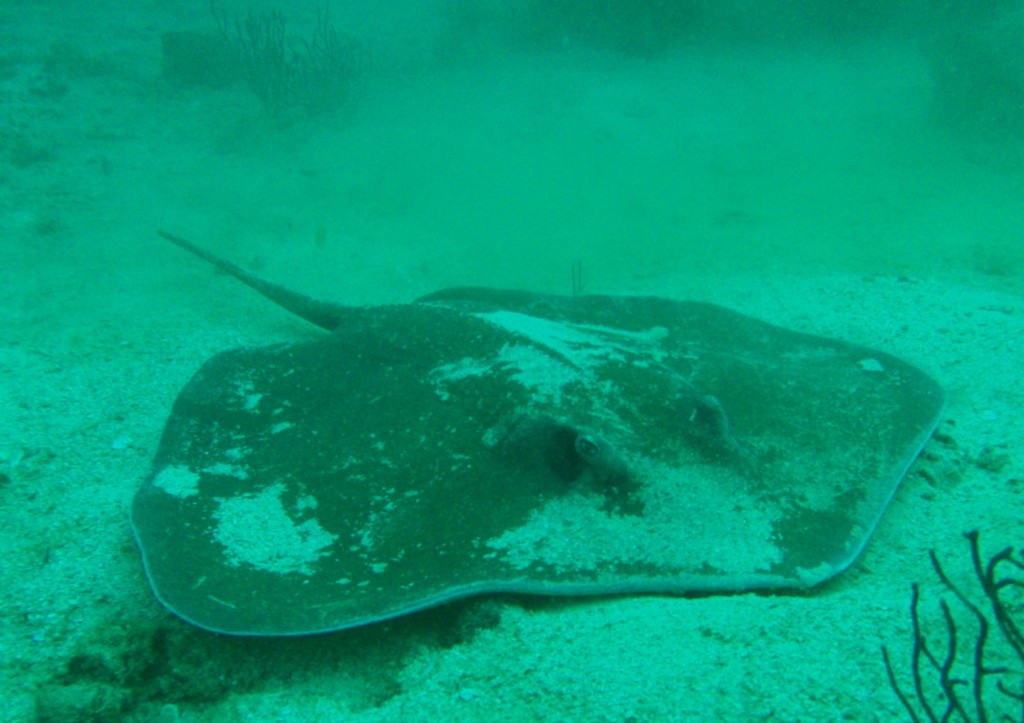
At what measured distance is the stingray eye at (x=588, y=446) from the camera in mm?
2643

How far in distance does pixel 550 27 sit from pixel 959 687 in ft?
60.4

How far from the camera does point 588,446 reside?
2.65m

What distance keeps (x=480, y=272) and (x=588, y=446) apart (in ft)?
20.0

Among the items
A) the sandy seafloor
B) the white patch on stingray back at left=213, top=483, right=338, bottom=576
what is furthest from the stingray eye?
the white patch on stingray back at left=213, top=483, right=338, bottom=576

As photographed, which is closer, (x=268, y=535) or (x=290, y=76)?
(x=268, y=535)

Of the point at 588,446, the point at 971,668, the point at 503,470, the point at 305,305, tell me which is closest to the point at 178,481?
the point at 503,470

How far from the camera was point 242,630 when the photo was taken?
7.21 feet

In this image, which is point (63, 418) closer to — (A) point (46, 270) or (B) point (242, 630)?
(B) point (242, 630)

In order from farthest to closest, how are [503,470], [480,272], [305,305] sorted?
[480,272]
[305,305]
[503,470]

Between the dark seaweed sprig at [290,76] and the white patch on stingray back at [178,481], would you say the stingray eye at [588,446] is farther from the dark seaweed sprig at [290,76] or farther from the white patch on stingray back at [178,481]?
the dark seaweed sprig at [290,76]

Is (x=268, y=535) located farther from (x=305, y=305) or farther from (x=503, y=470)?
(x=305, y=305)

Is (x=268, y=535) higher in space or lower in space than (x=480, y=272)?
higher

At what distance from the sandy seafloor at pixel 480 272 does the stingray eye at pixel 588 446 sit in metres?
0.60

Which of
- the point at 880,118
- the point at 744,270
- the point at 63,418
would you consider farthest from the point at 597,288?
the point at 880,118
